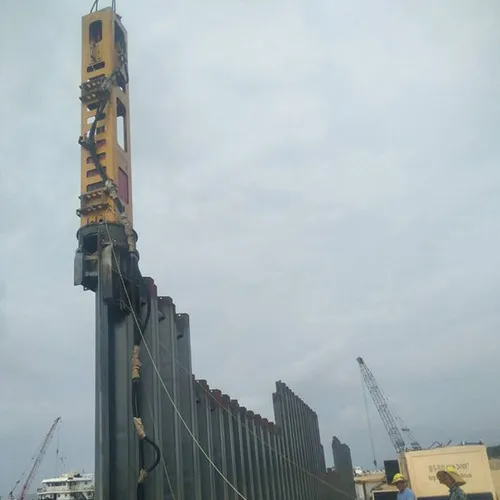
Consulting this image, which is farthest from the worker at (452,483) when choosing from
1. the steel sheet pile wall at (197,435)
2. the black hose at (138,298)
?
the black hose at (138,298)

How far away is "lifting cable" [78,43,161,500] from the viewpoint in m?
10.3

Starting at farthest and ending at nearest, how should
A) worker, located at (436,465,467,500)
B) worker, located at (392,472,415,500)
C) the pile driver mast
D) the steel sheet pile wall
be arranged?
the steel sheet pile wall < the pile driver mast < worker, located at (392,472,415,500) < worker, located at (436,465,467,500)

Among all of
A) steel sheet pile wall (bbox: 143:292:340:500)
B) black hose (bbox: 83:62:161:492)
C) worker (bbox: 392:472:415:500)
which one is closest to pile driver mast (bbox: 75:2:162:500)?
black hose (bbox: 83:62:161:492)

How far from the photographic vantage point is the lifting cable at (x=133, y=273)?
1026cm

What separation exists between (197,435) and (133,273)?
173 inches

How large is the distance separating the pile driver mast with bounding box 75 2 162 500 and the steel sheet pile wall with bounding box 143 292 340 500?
0.39 meters

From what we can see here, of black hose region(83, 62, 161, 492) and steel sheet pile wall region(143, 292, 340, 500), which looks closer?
black hose region(83, 62, 161, 492)

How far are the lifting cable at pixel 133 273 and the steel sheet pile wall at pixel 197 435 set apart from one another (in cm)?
28

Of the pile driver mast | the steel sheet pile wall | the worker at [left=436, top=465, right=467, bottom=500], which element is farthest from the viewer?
the steel sheet pile wall

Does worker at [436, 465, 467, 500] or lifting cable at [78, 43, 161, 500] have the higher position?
lifting cable at [78, 43, 161, 500]

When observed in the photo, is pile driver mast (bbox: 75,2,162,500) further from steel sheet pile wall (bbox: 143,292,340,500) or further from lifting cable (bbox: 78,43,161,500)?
steel sheet pile wall (bbox: 143,292,340,500)

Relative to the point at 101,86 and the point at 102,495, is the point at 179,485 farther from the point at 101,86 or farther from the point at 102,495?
the point at 101,86

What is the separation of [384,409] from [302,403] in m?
59.2

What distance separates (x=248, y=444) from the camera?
1884cm
